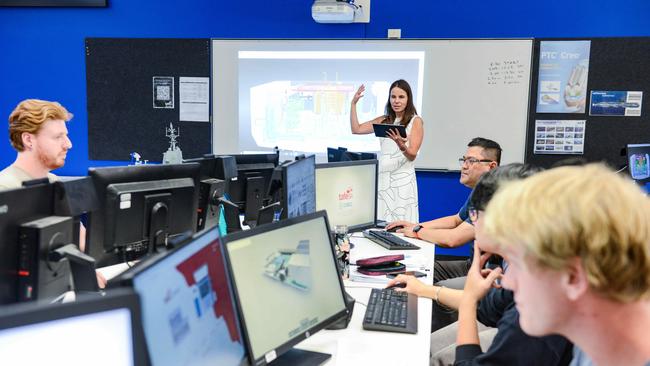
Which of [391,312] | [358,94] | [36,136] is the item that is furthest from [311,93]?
[391,312]

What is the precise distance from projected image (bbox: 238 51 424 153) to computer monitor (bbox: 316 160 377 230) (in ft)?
5.71

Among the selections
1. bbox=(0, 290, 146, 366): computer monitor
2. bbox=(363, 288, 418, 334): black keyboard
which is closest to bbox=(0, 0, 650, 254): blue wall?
bbox=(363, 288, 418, 334): black keyboard

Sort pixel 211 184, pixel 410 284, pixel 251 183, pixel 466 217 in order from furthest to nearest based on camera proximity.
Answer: pixel 466 217 < pixel 251 183 < pixel 211 184 < pixel 410 284

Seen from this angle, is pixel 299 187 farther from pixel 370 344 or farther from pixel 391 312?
pixel 370 344

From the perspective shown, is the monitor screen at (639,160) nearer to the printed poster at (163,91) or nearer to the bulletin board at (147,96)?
the bulletin board at (147,96)

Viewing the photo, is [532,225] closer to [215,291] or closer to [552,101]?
[215,291]

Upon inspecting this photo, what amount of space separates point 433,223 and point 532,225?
93.3 inches

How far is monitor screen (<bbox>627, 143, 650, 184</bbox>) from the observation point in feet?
12.2

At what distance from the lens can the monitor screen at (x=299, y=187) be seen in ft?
6.41

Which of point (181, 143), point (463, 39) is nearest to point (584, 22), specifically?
point (463, 39)

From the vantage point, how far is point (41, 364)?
0.65 metres

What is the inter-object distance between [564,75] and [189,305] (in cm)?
393

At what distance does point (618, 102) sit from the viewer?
4.05 metres

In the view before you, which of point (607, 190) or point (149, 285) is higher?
point (607, 190)
